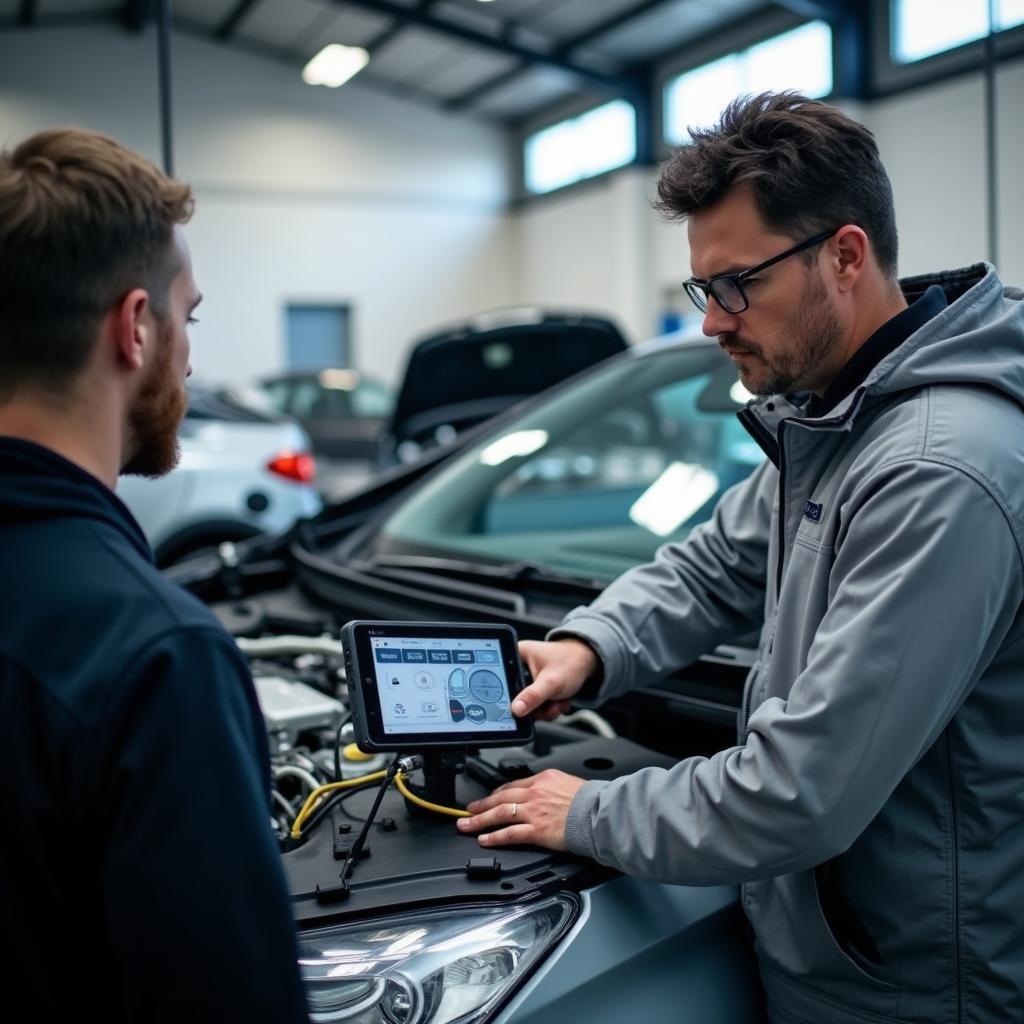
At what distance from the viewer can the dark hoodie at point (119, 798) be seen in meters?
0.84

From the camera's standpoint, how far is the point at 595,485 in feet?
9.77

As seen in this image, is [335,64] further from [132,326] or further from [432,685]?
[132,326]

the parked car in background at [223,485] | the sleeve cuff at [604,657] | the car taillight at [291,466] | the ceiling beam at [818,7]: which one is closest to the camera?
the sleeve cuff at [604,657]

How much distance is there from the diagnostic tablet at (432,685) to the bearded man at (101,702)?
1.54 feet

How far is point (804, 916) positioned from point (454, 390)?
10.0 ft

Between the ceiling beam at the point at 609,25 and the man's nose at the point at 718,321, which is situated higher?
the ceiling beam at the point at 609,25

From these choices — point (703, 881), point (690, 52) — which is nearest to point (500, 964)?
Answer: point (703, 881)

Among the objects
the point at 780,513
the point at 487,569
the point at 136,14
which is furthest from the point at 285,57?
the point at 780,513

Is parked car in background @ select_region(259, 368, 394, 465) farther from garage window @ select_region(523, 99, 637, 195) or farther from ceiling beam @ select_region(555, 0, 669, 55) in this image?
garage window @ select_region(523, 99, 637, 195)

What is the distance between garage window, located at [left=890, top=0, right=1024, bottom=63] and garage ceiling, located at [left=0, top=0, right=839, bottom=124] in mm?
1661

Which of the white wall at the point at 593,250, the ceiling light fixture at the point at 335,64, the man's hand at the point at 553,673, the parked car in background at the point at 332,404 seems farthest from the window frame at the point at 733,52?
the man's hand at the point at 553,673

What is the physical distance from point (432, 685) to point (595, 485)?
1534 millimetres

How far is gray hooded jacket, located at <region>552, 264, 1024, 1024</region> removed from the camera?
44.9 inches

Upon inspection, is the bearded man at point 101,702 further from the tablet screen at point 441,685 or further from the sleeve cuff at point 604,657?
the sleeve cuff at point 604,657
